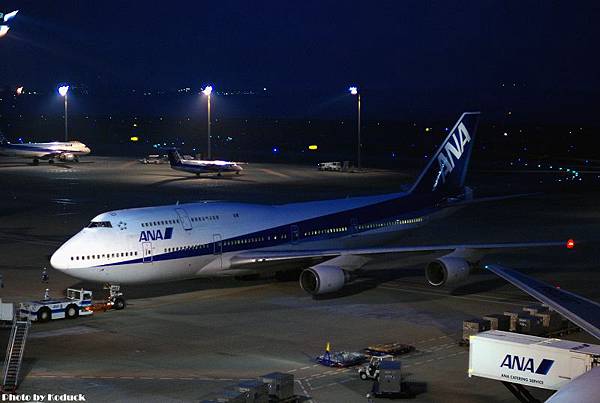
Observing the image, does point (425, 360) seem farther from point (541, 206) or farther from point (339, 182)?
point (339, 182)

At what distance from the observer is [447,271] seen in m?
40.6

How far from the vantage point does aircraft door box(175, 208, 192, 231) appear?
4050 cm

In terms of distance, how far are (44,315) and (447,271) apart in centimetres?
1696

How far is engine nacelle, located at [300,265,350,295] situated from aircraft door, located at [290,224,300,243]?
3295mm

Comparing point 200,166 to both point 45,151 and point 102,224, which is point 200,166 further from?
point 102,224

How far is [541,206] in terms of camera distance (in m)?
79.5

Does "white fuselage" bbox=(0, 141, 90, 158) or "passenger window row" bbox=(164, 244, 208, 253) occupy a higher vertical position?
"white fuselage" bbox=(0, 141, 90, 158)

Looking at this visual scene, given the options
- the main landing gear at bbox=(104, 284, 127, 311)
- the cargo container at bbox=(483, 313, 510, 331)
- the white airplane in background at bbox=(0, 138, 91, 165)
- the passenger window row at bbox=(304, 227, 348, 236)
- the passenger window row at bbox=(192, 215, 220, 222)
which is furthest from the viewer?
the white airplane in background at bbox=(0, 138, 91, 165)

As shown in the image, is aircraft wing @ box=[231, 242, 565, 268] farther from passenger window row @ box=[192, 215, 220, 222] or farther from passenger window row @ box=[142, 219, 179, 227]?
passenger window row @ box=[142, 219, 179, 227]

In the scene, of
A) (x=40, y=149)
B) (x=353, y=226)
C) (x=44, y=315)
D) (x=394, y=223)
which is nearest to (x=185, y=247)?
(x=44, y=315)

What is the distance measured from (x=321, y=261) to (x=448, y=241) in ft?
63.1

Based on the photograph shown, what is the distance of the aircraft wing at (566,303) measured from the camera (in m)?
23.7

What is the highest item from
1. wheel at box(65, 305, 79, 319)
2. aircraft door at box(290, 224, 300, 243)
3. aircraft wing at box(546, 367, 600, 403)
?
aircraft door at box(290, 224, 300, 243)

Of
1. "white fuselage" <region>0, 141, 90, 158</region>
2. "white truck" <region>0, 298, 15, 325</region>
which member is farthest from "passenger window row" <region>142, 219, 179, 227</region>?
"white fuselage" <region>0, 141, 90, 158</region>
